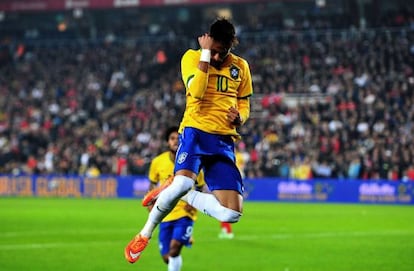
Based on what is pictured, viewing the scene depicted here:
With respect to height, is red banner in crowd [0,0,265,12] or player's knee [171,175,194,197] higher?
red banner in crowd [0,0,265,12]

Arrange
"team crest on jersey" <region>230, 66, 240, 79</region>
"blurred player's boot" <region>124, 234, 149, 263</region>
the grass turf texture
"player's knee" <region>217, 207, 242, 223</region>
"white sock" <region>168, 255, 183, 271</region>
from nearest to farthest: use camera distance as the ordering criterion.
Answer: "player's knee" <region>217, 207, 242, 223</region>, "blurred player's boot" <region>124, 234, 149, 263</region>, "team crest on jersey" <region>230, 66, 240, 79</region>, "white sock" <region>168, 255, 183, 271</region>, the grass turf texture

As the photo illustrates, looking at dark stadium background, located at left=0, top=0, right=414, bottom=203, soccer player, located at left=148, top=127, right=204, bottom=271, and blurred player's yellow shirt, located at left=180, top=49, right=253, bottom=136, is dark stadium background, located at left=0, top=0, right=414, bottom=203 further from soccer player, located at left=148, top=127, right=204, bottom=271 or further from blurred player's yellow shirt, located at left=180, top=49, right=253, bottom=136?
blurred player's yellow shirt, located at left=180, top=49, right=253, bottom=136

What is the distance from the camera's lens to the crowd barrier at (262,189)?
31.8 metres

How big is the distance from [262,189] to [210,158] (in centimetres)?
2578

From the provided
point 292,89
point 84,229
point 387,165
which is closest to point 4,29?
point 292,89

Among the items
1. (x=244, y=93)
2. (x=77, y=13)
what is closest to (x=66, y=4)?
(x=77, y=13)

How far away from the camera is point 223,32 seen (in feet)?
29.0

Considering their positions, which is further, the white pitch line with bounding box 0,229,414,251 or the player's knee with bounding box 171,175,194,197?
the white pitch line with bounding box 0,229,414,251

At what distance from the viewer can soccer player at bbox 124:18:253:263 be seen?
8.83 metres

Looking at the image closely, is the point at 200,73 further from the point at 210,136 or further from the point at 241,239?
the point at 241,239

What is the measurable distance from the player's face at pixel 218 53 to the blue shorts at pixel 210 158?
708 mm

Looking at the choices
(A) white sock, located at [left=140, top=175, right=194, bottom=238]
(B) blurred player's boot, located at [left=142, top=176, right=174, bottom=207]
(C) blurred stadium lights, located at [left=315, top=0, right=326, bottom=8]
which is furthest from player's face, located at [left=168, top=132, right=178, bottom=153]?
(C) blurred stadium lights, located at [left=315, top=0, right=326, bottom=8]

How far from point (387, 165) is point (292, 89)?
909 cm

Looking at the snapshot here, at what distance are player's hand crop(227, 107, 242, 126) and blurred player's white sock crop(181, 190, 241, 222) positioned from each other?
78cm
